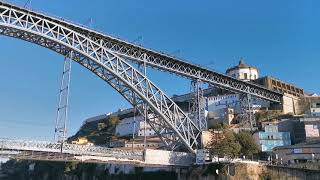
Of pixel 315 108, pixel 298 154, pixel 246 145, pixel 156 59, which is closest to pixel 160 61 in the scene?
pixel 156 59

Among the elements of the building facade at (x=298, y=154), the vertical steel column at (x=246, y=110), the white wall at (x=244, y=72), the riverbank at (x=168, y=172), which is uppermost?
the white wall at (x=244, y=72)

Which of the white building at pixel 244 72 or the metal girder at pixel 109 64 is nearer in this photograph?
the metal girder at pixel 109 64

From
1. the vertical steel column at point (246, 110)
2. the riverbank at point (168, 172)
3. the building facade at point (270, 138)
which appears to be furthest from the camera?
the vertical steel column at point (246, 110)

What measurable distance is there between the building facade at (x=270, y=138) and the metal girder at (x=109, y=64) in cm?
1444

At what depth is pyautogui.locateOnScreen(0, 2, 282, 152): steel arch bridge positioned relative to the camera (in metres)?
36.9

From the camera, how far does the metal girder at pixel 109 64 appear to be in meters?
36.5

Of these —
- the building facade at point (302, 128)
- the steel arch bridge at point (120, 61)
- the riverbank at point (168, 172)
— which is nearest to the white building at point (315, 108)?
the building facade at point (302, 128)

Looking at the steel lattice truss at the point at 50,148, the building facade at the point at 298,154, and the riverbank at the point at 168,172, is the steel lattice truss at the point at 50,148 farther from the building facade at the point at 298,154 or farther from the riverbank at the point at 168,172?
the building facade at the point at 298,154

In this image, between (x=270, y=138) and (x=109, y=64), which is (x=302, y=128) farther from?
(x=109, y=64)

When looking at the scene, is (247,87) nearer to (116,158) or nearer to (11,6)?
(116,158)

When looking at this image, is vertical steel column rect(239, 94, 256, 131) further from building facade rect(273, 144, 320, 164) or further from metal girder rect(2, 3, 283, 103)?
building facade rect(273, 144, 320, 164)

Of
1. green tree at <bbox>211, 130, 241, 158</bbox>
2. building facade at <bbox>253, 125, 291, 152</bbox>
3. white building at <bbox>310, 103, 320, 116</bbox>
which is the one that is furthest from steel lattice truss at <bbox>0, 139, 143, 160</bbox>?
white building at <bbox>310, 103, 320, 116</bbox>

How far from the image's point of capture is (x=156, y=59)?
4828 centimetres

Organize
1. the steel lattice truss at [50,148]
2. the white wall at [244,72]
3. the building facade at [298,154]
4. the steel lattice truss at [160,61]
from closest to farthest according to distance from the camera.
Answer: the steel lattice truss at [50,148] → the steel lattice truss at [160,61] → the building facade at [298,154] → the white wall at [244,72]
